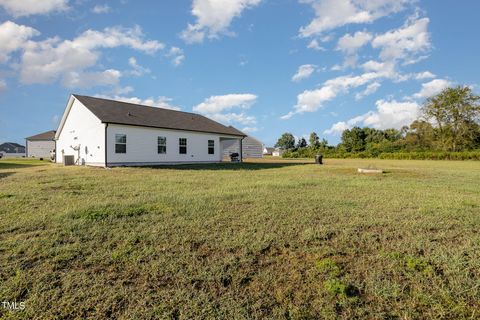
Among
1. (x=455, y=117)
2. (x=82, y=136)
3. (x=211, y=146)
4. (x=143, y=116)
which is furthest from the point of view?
(x=455, y=117)

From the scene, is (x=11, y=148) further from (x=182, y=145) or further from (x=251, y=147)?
(x=182, y=145)

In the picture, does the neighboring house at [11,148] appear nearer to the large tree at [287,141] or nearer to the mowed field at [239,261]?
the large tree at [287,141]

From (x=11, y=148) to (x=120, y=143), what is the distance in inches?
3026

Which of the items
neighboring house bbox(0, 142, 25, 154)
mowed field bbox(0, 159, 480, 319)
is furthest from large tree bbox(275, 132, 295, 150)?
mowed field bbox(0, 159, 480, 319)

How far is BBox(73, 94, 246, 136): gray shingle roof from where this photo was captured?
17.3 meters

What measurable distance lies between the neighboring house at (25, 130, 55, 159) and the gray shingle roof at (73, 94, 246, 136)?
33.8m

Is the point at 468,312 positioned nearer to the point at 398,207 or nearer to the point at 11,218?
the point at 398,207

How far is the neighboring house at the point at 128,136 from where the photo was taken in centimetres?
1680

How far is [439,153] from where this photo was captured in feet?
125

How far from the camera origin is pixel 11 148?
240 ft

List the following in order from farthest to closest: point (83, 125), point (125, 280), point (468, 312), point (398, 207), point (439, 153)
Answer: point (439, 153), point (83, 125), point (398, 207), point (125, 280), point (468, 312)

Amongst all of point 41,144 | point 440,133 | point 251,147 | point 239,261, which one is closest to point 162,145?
point 239,261

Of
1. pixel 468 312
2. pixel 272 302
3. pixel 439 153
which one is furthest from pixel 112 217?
pixel 439 153

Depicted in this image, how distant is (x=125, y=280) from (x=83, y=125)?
18.4 meters
